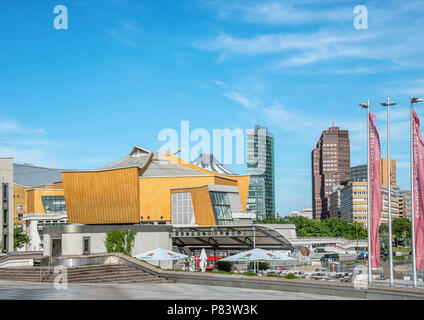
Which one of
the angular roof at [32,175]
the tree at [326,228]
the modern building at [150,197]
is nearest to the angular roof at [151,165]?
the modern building at [150,197]

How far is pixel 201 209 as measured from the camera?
7819cm

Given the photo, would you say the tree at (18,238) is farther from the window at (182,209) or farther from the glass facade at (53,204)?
the window at (182,209)

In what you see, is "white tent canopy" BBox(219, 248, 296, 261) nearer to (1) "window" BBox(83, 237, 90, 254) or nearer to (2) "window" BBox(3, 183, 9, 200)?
(1) "window" BBox(83, 237, 90, 254)

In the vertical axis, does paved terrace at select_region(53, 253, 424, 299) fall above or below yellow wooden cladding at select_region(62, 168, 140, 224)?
below

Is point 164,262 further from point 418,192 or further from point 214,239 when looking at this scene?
point 418,192

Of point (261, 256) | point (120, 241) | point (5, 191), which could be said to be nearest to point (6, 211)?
point (5, 191)

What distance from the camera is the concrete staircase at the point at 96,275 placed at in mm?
35516

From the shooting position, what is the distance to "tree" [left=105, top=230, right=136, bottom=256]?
171 ft

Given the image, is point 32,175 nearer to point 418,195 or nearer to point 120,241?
point 120,241

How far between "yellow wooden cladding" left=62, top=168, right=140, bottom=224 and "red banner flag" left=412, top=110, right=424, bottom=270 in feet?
172

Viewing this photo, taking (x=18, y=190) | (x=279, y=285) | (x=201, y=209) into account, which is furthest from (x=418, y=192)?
(x=18, y=190)

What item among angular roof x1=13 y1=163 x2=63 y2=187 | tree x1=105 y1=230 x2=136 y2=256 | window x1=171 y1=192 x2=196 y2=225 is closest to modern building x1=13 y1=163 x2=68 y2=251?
angular roof x1=13 y1=163 x2=63 y2=187

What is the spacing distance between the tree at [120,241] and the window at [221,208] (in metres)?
26.7
